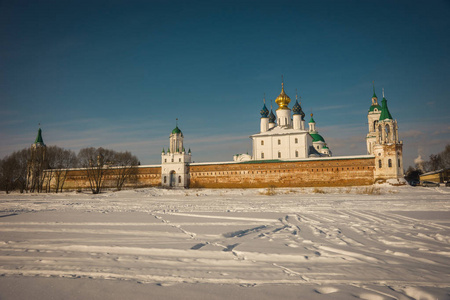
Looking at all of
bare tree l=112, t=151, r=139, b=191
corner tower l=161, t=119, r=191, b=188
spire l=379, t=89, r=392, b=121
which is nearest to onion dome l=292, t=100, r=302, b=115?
spire l=379, t=89, r=392, b=121

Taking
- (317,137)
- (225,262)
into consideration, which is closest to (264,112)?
(317,137)

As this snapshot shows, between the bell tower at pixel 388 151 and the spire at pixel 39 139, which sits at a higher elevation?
the spire at pixel 39 139

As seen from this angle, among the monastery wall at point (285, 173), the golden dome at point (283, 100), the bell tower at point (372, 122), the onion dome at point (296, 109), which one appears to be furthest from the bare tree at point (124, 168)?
the bell tower at point (372, 122)

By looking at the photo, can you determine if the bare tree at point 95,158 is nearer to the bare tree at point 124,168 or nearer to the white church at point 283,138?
the bare tree at point 124,168

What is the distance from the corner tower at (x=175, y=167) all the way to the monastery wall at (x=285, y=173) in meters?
1.14

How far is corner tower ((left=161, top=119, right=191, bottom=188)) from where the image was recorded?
143 ft

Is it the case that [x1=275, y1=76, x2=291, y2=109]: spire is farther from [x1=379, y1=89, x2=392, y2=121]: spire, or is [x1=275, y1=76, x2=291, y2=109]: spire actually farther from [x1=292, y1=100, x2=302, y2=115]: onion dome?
[x1=379, y1=89, x2=392, y2=121]: spire

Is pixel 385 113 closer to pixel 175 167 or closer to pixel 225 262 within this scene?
pixel 175 167

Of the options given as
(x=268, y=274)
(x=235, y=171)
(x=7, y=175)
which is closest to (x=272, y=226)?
(x=268, y=274)

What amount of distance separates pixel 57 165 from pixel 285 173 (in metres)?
33.6

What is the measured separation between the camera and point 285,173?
3916 centimetres

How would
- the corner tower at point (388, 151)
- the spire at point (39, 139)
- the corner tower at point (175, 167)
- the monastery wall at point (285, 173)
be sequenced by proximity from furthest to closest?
the spire at point (39, 139)
the corner tower at point (175, 167)
the monastery wall at point (285, 173)
the corner tower at point (388, 151)

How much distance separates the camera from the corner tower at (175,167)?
4366cm

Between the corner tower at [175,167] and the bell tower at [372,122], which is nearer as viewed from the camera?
the corner tower at [175,167]
